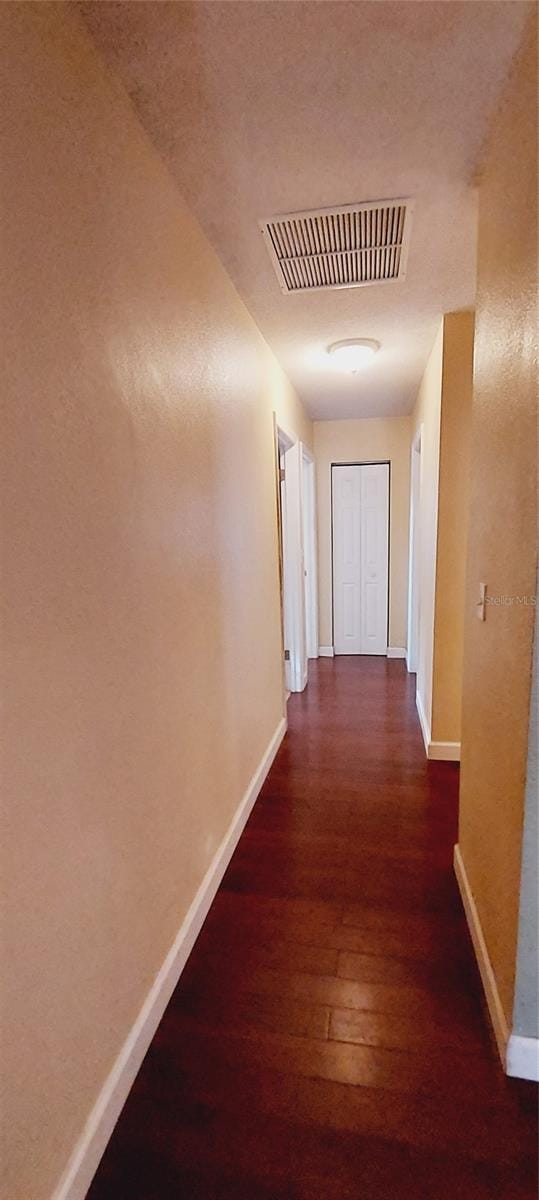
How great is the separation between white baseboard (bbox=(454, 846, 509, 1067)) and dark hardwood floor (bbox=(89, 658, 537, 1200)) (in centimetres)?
4

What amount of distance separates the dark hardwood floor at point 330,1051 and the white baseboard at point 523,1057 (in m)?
0.02

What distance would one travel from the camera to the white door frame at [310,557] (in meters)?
4.50

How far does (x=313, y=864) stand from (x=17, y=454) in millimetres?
1829

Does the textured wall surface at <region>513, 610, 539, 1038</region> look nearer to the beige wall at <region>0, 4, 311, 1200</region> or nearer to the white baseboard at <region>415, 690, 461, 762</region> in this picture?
the beige wall at <region>0, 4, 311, 1200</region>

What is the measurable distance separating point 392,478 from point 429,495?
6.29ft

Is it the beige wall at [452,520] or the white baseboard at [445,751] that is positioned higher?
the beige wall at [452,520]

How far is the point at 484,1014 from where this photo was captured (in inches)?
51.7

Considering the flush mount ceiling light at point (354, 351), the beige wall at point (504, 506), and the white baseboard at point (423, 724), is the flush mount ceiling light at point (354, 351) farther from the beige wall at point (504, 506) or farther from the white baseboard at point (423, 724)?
the white baseboard at point (423, 724)

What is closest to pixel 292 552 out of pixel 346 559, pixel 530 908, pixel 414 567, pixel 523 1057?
pixel 414 567

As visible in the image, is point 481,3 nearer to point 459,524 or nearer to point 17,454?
point 17,454

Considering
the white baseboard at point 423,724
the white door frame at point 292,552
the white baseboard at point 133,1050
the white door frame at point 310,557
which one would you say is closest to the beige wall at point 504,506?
the white baseboard at point 133,1050

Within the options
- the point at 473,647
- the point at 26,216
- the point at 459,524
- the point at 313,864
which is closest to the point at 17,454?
the point at 26,216

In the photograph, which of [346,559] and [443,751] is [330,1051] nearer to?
[443,751]

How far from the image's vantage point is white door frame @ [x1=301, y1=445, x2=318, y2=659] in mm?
4500
